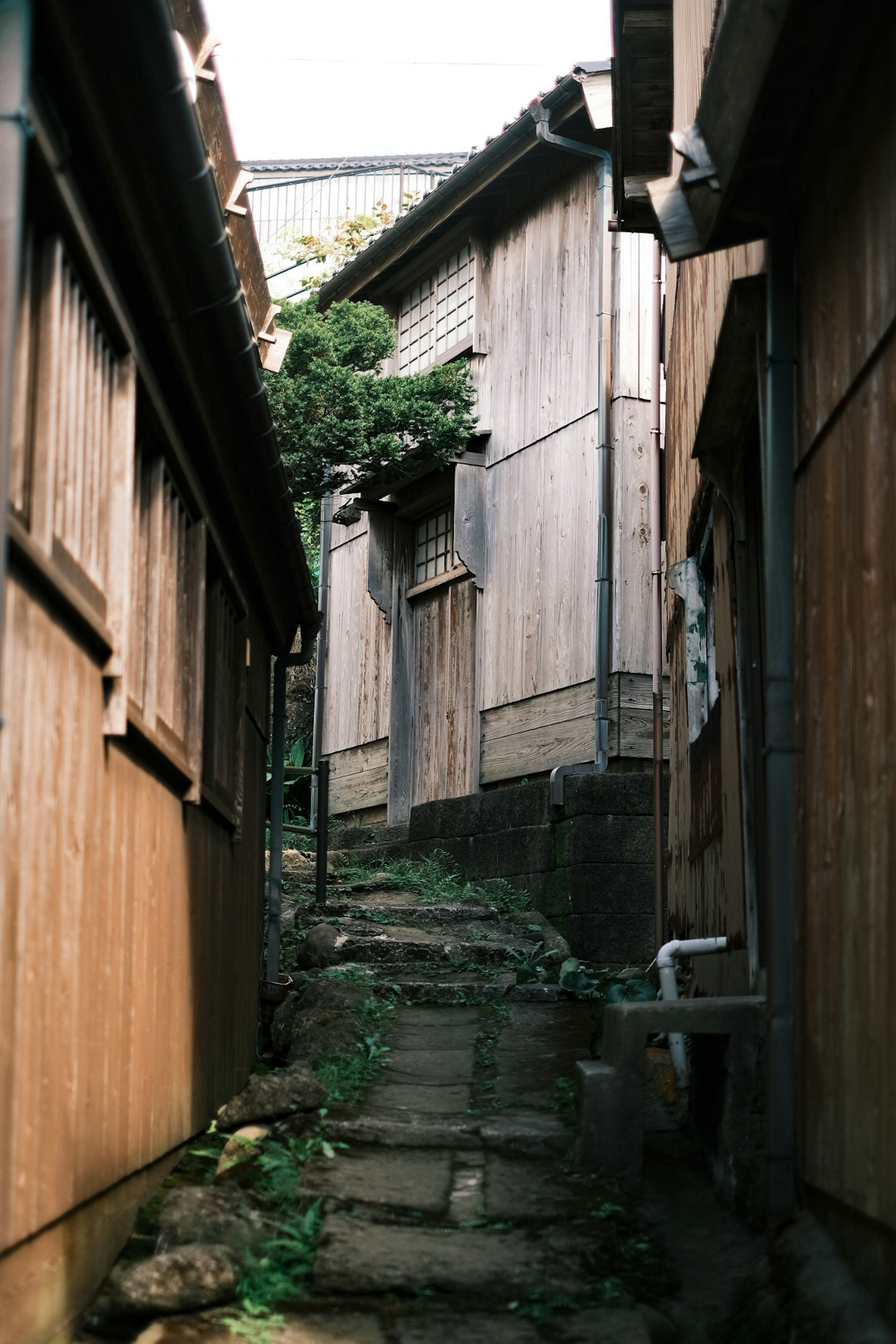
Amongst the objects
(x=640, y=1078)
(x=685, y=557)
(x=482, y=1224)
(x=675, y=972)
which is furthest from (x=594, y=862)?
(x=482, y=1224)

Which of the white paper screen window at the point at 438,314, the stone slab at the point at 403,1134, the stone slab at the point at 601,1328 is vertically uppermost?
the white paper screen window at the point at 438,314

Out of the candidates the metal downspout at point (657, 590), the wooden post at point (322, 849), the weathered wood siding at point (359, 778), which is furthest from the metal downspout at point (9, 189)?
the weathered wood siding at point (359, 778)

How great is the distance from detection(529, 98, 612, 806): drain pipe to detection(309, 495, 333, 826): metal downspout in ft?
17.1

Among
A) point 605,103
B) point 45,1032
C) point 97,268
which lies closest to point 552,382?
point 605,103

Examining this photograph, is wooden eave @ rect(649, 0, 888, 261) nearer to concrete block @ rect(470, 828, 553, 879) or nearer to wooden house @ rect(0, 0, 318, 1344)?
wooden house @ rect(0, 0, 318, 1344)

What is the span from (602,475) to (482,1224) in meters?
7.87

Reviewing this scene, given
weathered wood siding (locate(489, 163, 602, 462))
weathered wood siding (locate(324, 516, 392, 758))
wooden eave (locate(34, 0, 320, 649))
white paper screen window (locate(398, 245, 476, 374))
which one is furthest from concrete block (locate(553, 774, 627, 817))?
white paper screen window (locate(398, 245, 476, 374))

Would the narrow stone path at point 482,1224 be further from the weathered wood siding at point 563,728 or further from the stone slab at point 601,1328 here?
the weathered wood siding at point 563,728

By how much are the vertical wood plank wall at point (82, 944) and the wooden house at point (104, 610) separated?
0.01 m

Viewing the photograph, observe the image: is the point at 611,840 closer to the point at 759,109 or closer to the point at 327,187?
the point at 759,109

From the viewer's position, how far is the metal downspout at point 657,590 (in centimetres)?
1005

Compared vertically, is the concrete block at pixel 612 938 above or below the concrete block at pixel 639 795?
below

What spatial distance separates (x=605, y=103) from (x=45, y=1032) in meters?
9.94

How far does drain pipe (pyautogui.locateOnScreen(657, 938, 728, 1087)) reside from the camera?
6246 mm
